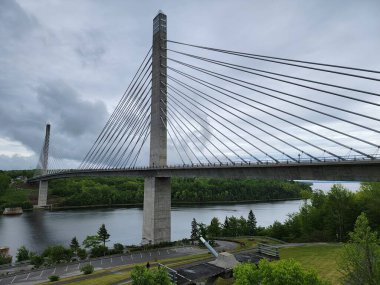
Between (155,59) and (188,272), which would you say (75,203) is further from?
(188,272)

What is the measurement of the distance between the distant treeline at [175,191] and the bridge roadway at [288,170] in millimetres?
77762

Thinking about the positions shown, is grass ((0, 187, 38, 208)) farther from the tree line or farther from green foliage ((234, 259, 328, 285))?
green foliage ((234, 259, 328, 285))

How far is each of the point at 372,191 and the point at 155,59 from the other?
118ft

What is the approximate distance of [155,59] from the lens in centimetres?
4572

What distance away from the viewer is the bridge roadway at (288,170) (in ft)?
74.7

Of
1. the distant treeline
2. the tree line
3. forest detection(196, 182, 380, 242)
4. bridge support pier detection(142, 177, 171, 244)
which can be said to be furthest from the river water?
the distant treeline

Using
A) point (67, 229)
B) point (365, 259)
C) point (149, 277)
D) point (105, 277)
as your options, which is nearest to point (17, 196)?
point (67, 229)

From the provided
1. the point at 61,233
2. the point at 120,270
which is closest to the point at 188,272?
the point at 120,270

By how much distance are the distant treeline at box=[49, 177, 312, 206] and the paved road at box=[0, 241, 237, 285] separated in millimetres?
82707

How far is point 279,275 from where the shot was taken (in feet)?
46.5

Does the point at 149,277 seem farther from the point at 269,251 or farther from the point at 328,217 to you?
the point at 328,217

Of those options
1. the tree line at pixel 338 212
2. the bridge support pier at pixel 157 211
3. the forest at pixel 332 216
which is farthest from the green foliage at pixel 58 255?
the tree line at pixel 338 212

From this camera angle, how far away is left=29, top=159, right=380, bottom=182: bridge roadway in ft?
74.7

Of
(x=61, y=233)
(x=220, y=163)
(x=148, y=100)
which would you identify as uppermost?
(x=148, y=100)
